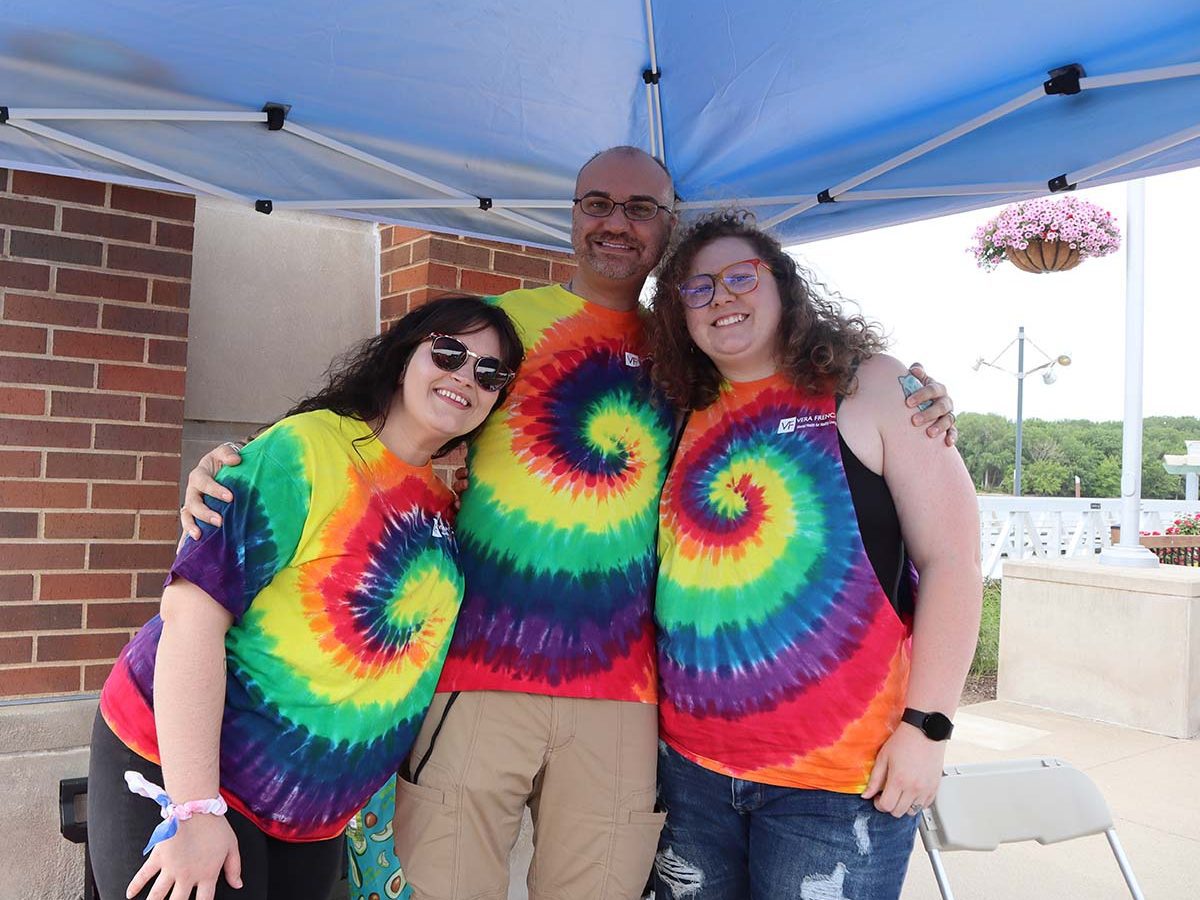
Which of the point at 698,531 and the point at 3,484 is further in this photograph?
the point at 3,484

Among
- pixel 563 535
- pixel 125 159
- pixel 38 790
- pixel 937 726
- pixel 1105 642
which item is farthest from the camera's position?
pixel 1105 642

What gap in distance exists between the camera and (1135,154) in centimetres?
237

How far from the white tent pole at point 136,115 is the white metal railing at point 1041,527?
319 inches

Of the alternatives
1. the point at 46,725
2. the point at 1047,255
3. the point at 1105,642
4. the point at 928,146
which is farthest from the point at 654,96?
the point at 1047,255

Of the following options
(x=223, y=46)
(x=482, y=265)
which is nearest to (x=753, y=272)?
(x=223, y=46)

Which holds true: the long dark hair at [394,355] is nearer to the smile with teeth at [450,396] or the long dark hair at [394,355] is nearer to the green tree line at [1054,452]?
the smile with teeth at [450,396]

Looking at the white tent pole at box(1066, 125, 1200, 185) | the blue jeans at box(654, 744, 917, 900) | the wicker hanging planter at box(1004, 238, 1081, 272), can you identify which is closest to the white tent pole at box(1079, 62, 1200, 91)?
the white tent pole at box(1066, 125, 1200, 185)

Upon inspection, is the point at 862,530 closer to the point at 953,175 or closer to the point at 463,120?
the point at 953,175

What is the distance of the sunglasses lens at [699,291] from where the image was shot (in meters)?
2.02

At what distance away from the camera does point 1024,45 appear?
2.09 m

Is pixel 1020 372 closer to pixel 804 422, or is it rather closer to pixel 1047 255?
pixel 1047 255

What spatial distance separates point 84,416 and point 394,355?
5.91 feet

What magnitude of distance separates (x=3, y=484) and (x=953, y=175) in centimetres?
312

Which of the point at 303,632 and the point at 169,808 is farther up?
the point at 303,632
